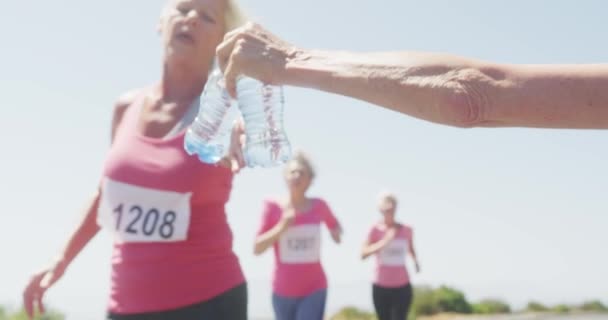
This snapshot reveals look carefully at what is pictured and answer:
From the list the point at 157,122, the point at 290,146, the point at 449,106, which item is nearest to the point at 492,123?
the point at 449,106

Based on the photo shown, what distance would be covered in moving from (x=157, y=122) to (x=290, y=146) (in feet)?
2.90

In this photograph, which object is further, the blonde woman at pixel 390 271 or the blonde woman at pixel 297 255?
the blonde woman at pixel 390 271

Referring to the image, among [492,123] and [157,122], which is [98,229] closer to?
[157,122]

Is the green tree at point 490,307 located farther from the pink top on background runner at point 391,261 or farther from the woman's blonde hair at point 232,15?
the woman's blonde hair at point 232,15

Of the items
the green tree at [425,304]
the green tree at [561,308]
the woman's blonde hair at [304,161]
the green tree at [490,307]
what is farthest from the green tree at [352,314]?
the woman's blonde hair at [304,161]

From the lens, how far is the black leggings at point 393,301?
39.6 feet

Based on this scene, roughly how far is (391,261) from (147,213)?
852 centimetres

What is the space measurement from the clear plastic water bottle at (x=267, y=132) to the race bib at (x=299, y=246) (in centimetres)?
581

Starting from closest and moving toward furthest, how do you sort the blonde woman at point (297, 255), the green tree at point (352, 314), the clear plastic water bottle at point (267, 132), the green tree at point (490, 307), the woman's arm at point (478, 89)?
the woman's arm at point (478, 89)
the clear plastic water bottle at point (267, 132)
the blonde woman at point (297, 255)
the green tree at point (352, 314)
the green tree at point (490, 307)

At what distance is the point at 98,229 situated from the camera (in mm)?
4543

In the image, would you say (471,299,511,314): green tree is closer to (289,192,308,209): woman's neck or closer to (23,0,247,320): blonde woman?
(289,192,308,209): woman's neck

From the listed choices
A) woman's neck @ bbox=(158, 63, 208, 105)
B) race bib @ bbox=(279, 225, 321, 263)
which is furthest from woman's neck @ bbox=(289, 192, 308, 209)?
woman's neck @ bbox=(158, 63, 208, 105)

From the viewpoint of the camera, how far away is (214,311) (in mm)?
3924

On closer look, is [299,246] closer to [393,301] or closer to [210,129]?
[393,301]
